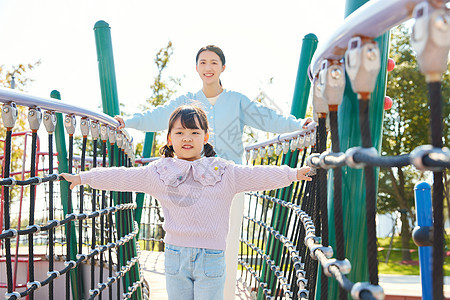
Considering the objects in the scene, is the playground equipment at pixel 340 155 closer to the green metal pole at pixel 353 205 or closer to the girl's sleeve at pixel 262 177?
the green metal pole at pixel 353 205

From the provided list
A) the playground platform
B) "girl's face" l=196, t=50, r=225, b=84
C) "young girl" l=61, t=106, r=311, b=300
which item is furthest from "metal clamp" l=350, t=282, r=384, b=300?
the playground platform

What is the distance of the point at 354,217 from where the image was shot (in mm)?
1533

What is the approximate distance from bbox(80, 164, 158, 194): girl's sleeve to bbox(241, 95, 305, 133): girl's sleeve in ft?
3.18

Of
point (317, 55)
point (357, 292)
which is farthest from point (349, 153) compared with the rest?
point (317, 55)

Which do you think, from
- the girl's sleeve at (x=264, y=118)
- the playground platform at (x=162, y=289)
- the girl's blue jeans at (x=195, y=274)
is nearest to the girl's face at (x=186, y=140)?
the girl's blue jeans at (x=195, y=274)

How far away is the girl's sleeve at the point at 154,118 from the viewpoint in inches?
121

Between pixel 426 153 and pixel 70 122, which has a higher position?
pixel 70 122

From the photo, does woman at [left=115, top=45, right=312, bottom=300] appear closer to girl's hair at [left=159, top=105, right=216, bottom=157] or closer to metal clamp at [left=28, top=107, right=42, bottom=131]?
girl's hair at [left=159, top=105, right=216, bottom=157]

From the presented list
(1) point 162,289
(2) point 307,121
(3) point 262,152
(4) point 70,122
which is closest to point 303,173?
(2) point 307,121

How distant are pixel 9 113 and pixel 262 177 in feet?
3.34

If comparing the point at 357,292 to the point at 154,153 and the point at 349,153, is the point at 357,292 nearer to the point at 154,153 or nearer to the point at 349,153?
the point at 349,153

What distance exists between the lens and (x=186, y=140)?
87.0 inches

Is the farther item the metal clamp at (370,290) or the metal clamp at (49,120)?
the metal clamp at (49,120)

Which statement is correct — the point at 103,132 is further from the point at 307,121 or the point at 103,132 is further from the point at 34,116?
the point at 307,121
